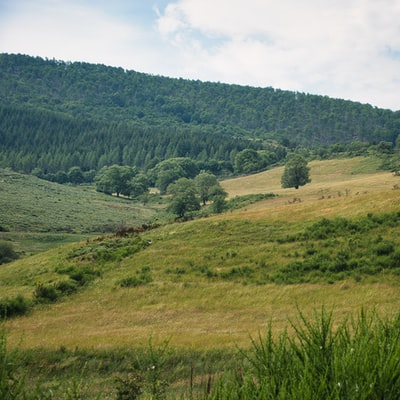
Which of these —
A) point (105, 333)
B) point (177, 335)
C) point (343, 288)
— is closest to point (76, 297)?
point (105, 333)

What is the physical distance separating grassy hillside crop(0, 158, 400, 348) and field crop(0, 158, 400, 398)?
0.22 ft

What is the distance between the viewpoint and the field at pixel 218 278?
18.6 meters

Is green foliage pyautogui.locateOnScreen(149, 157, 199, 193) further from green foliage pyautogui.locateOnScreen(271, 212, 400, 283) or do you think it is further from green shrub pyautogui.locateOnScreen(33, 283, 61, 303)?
green shrub pyautogui.locateOnScreen(33, 283, 61, 303)

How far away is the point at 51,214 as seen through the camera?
9650cm

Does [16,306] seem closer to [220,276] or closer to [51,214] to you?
[220,276]

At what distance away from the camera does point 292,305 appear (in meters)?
21.7

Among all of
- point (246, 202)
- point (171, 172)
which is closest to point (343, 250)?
point (246, 202)

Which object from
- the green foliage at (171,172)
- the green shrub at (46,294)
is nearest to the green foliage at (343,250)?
the green shrub at (46,294)

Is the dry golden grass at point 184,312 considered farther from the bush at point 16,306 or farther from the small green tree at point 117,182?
the small green tree at point 117,182

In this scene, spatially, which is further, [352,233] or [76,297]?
[352,233]

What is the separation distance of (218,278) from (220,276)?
226 mm

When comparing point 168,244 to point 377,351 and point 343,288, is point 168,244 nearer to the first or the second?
point 343,288

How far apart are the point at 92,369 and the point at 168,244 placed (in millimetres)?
22040

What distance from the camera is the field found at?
18578mm
